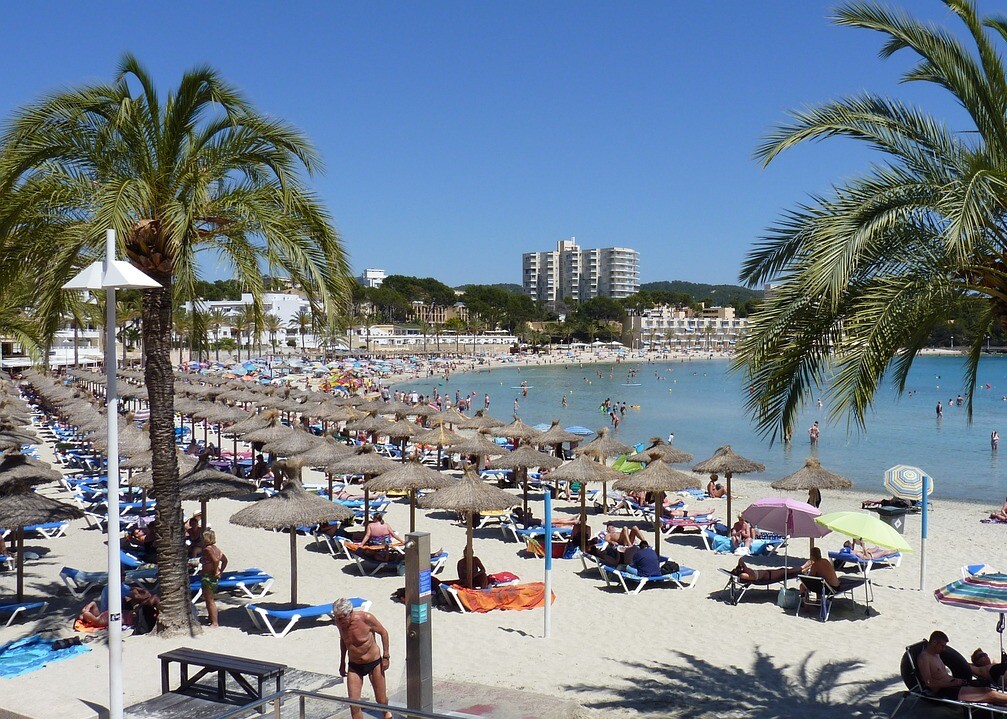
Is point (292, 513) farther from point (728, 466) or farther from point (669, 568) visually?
point (728, 466)

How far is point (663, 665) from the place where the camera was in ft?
25.9

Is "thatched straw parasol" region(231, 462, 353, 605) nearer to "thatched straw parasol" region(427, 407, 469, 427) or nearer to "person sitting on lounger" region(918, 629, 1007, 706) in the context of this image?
"person sitting on lounger" region(918, 629, 1007, 706)

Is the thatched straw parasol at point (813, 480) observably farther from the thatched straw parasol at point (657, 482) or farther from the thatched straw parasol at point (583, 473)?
the thatched straw parasol at point (583, 473)

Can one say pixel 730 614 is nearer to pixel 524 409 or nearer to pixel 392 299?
pixel 524 409

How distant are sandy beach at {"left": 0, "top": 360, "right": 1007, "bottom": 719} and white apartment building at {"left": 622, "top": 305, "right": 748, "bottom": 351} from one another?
452 feet

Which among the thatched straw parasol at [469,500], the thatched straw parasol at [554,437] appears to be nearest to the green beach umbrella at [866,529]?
the thatched straw parasol at [469,500]

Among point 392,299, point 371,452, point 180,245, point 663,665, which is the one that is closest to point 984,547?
point 663,665

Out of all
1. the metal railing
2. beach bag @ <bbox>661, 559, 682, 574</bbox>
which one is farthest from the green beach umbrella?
the metal railing

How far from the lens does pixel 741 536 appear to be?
44.3ft

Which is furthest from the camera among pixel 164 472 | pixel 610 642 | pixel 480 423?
pixel 480 423

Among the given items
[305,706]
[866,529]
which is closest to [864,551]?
[866,529]

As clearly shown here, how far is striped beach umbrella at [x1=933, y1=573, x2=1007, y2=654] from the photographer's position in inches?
259

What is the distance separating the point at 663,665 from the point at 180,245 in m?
6.18

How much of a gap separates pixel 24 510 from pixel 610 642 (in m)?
6.63
